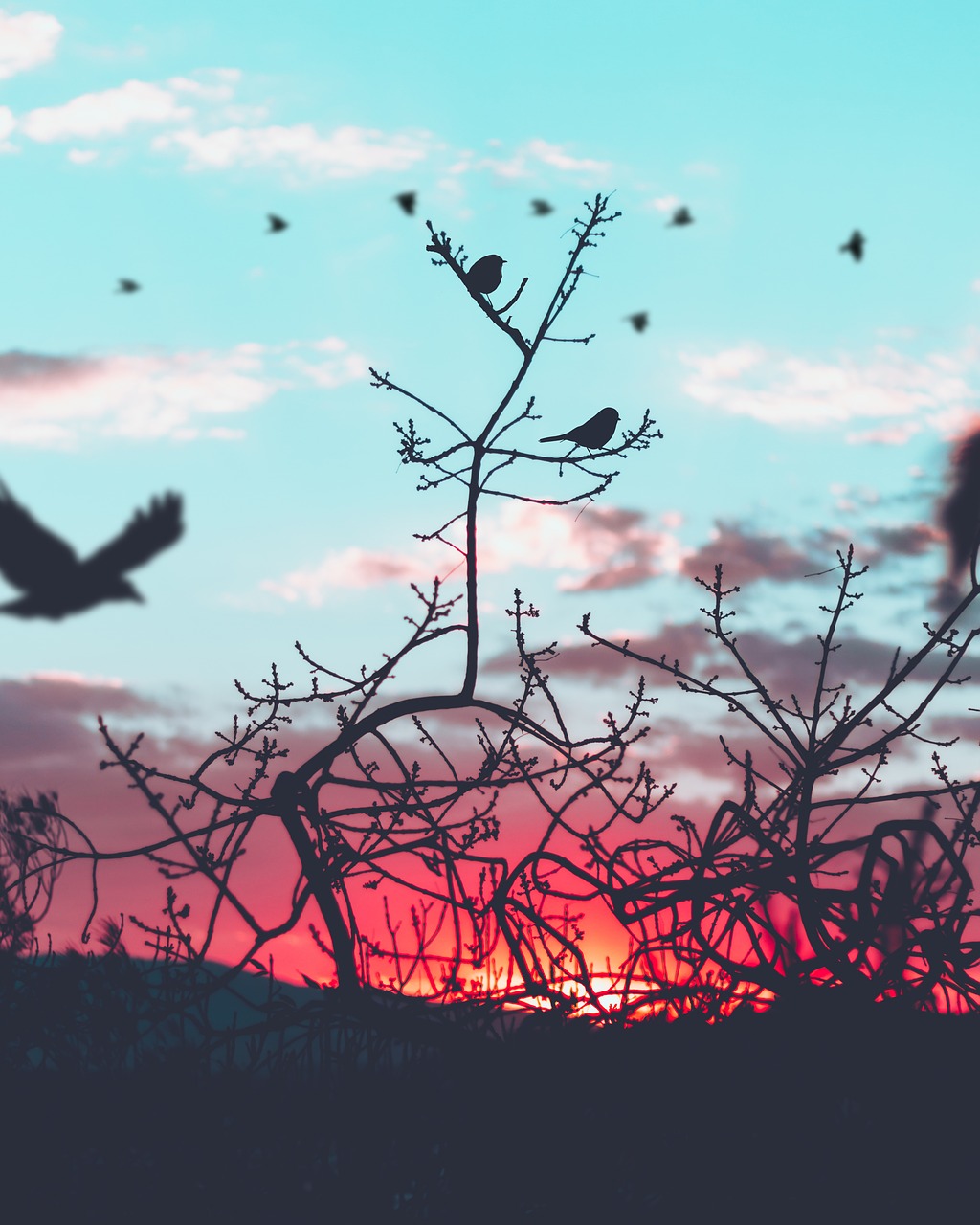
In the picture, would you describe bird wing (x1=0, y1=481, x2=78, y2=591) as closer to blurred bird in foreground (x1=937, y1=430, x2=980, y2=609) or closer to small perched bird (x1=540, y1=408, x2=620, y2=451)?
small perched bird (x1=540, y1=408, x2=620, y2=451)

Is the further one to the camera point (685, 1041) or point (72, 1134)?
point (72, 1134)

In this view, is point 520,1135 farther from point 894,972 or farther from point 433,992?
point 894,972

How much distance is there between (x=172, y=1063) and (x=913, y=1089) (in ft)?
6.74

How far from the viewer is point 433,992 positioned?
12.3 feet

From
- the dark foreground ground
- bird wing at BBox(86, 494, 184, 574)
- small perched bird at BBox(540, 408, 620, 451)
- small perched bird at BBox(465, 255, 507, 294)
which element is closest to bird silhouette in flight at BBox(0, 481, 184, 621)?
bird wing at BBox(86, 494, 184, 574)

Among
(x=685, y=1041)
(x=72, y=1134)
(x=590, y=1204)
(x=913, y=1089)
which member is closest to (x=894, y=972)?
(x=913, y=1089)

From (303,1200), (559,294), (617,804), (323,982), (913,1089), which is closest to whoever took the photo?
(913,1089)

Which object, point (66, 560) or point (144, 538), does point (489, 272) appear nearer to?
point (66, 560)

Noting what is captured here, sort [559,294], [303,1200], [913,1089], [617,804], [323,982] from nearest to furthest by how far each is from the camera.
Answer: [913,1089] → [303,1200] → [323,982] → [617,804] → [559,294]

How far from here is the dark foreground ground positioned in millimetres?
3070

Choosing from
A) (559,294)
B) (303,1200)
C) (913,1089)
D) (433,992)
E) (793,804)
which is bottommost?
(303,1200)

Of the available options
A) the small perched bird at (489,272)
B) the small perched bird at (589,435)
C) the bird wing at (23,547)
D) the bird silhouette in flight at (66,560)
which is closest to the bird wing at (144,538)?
the bird silhouette in flight at (66,560)

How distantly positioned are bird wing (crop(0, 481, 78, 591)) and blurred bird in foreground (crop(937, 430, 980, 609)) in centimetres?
880

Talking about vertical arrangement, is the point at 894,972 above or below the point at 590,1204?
above
